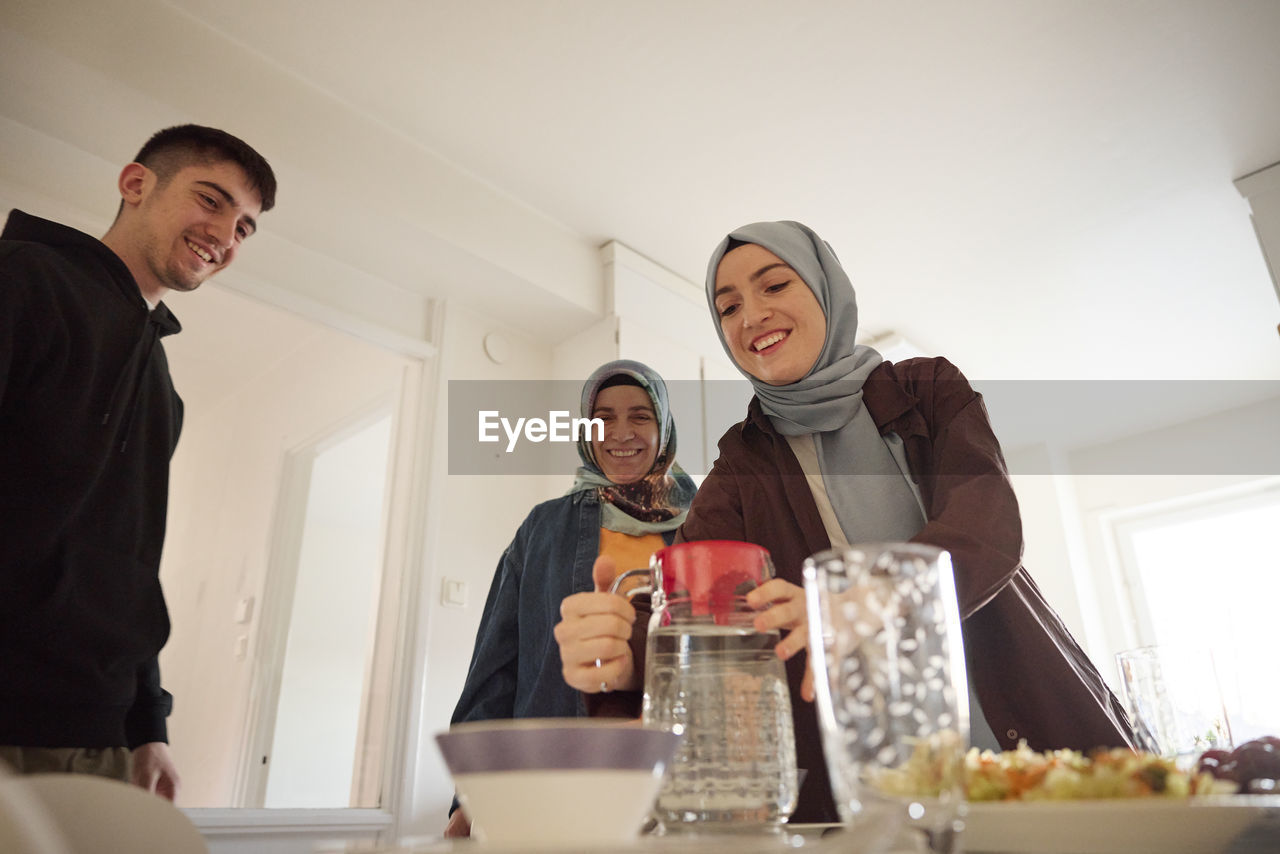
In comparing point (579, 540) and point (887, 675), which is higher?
point (579, 540)

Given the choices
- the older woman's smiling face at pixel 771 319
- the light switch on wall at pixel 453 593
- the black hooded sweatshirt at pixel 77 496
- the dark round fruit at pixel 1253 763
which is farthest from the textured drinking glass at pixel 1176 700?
the light switch on wall at pixel 453 593

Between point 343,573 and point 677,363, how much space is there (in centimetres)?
162

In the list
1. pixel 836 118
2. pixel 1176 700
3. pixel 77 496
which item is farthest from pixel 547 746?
pixel 836 118

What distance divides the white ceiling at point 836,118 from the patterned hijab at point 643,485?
0.95 metres

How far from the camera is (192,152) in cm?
166

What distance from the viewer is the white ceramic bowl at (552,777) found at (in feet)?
1.12

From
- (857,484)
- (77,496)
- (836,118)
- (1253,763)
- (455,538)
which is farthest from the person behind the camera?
(455,538)

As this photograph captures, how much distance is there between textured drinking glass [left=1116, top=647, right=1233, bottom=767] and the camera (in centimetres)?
69

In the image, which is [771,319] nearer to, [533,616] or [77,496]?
[533,616]

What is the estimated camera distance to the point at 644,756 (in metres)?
0.36

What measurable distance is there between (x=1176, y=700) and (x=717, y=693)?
0.45 meters

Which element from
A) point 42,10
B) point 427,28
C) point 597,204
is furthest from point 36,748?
point 597,204

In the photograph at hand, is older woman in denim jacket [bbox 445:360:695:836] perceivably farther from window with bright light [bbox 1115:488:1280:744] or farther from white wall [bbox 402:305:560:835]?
window with bright light [bbox 1115:488:1280:744]

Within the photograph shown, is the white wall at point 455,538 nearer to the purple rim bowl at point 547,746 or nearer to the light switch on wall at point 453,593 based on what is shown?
the light switch on wall at point 453,593
